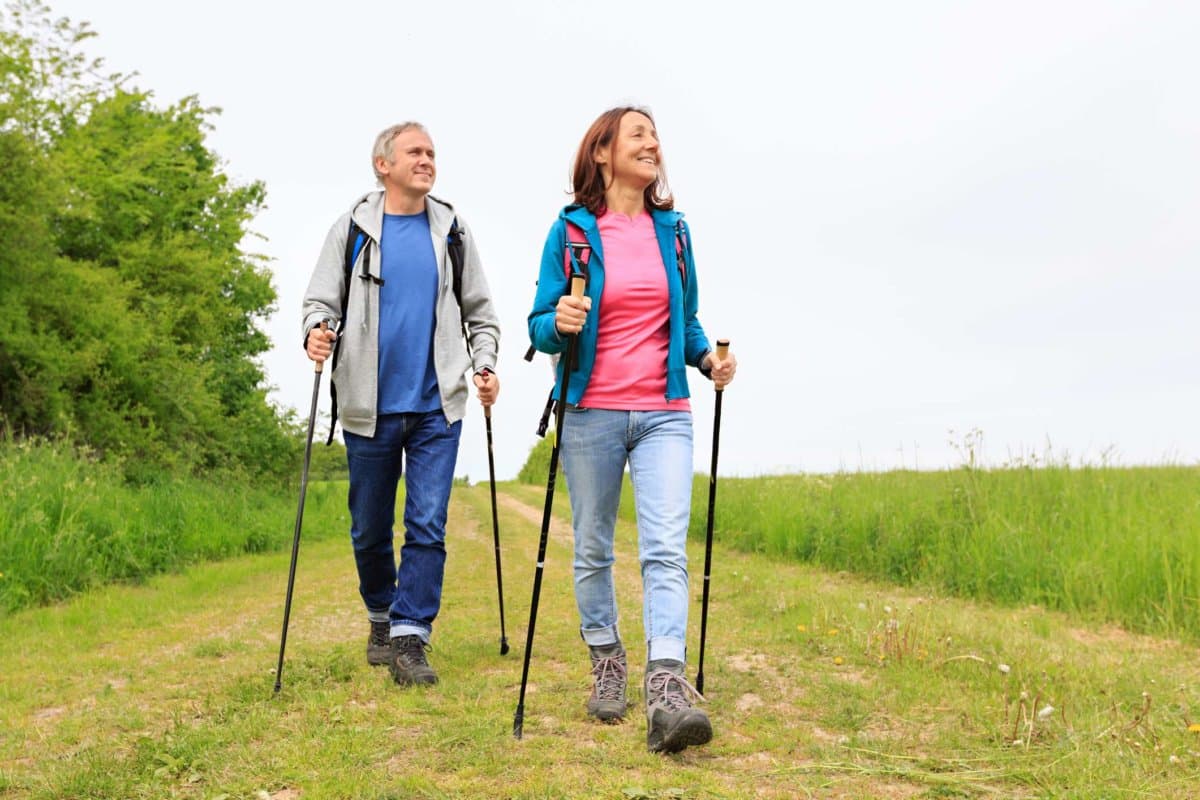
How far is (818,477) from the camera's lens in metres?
14.9

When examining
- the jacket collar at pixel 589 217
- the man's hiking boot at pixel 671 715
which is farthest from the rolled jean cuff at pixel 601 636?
the jacket collar at pixel 589 217

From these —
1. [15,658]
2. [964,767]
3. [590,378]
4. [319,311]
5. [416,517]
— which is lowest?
[15,658]

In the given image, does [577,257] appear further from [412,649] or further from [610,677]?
[412,649]

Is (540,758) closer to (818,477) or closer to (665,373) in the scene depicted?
(665,373)

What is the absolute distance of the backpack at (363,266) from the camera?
19.1ft

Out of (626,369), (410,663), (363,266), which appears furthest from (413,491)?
(626,369)

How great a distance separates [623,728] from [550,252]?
2.26 meters

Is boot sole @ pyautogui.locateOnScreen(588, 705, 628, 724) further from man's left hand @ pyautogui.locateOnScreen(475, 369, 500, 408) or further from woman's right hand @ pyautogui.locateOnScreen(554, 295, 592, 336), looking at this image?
man's left hand @ pyautogui.locateOnScreen(475, 369, 500, 408)

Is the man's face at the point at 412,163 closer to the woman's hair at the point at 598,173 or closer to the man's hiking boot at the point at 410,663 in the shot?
the woman's hair at the point at 598,173

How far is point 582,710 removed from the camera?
4.91 m

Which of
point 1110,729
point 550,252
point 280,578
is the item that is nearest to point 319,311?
point 550,252

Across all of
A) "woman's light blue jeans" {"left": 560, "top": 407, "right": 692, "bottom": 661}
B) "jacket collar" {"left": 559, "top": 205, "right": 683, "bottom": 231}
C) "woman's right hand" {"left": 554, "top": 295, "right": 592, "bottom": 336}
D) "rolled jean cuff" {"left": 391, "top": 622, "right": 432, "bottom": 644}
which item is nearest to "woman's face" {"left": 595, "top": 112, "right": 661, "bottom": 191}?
"jacket collar" {"left": 559, "top": 205, "right": 683, "bottom": 231}

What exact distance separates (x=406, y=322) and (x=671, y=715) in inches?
113

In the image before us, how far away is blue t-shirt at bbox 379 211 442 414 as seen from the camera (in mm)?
5816
